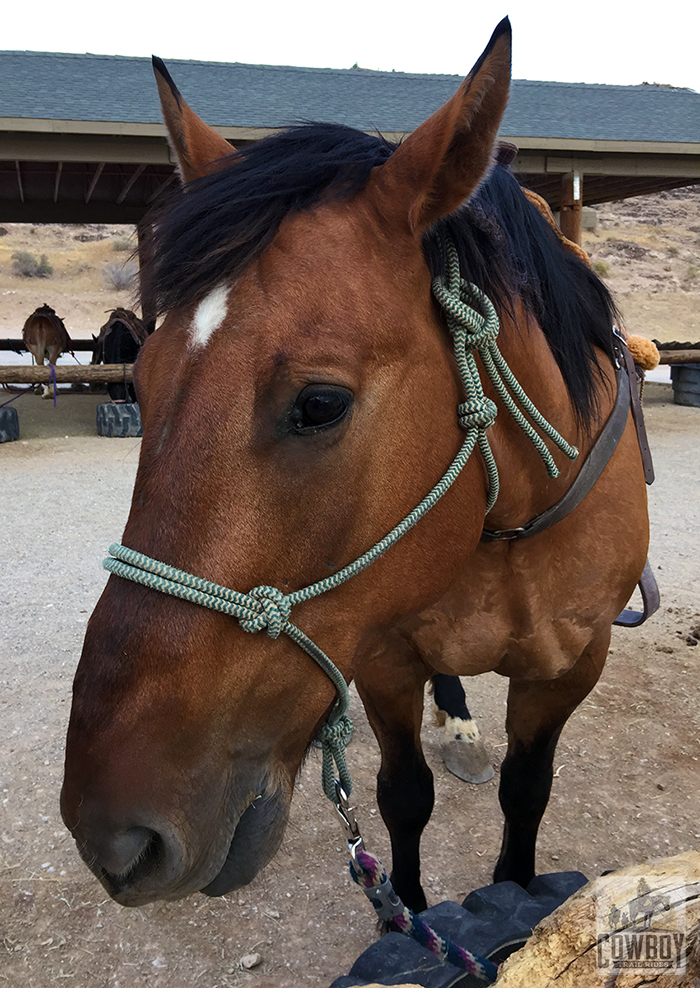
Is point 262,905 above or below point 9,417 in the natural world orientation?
below

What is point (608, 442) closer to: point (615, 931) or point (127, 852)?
point (615, 931)

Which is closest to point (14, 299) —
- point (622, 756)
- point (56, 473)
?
point (56, 473)

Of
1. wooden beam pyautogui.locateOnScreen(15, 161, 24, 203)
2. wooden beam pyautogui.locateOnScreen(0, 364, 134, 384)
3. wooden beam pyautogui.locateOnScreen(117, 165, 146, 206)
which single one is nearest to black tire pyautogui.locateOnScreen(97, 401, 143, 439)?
wooden beam pyautogui.locateOnScreen(0, 364, 134, 384)

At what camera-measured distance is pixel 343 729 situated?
1.30 m

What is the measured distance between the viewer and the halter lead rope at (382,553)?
1037 millimetres

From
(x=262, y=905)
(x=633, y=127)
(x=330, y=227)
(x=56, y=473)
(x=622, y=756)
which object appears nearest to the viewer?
(x=330, y=227)

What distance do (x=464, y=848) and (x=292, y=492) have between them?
6.77ft

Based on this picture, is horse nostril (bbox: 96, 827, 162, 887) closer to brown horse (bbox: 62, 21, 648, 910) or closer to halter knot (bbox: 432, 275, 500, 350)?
brown horse (bbox: 62, 21, 648, 910)

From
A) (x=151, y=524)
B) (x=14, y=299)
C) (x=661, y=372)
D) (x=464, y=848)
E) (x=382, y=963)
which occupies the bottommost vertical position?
(x=464, y=848)

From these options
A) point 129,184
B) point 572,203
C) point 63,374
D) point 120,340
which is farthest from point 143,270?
point 129,184

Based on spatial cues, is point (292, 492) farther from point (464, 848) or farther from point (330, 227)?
point (464, 848)

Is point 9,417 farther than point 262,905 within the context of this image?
Yes

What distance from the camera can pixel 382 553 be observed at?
3.95 feet

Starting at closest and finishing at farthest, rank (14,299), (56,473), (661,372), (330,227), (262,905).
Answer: (330,227) → (262,905) → (56,473) → (661,372) → (14,299)
